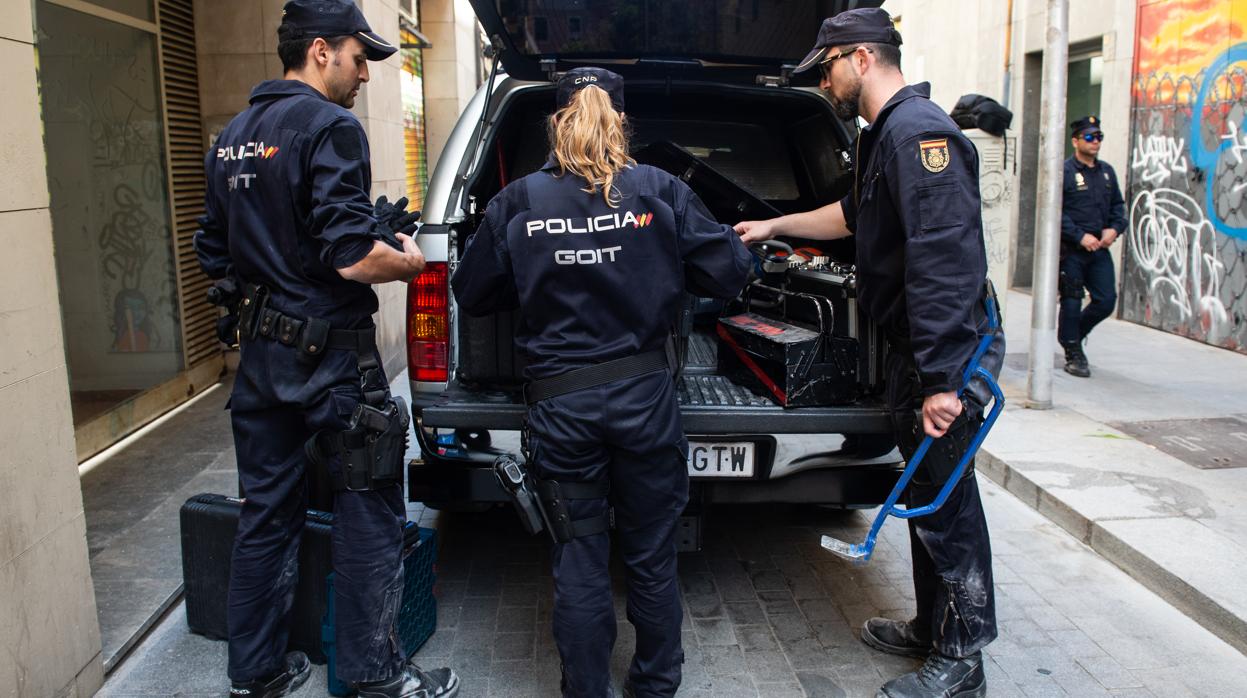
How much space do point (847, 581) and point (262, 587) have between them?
7.75 ft

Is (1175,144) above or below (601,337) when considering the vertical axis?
above

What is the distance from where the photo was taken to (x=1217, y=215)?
345 inches

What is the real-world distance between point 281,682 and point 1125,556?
3541 millimetres

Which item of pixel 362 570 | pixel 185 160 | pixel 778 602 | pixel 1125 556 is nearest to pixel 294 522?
pixel 362 570

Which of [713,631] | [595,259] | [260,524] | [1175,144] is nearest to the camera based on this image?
[595,259]

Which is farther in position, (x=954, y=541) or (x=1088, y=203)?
(x=1088, y=203)

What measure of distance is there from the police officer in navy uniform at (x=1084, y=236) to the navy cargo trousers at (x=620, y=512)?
5725 millimetres

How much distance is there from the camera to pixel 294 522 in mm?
3410

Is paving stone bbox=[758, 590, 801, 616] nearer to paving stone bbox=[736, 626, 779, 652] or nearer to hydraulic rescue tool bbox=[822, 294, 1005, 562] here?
paving stone bbox=[736, 626, 779, 652]

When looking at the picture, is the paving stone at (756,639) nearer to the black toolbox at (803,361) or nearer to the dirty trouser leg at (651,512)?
the dirty trouser leg at (651,512)

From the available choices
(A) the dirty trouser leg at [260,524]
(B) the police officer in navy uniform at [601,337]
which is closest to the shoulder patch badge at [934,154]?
(B) the police officer in navy uniform at [601,337]

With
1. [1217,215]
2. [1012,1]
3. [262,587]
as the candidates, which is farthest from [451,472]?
[1012,1]

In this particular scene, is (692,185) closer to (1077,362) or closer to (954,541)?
(954,541)

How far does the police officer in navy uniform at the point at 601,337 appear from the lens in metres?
3.00
